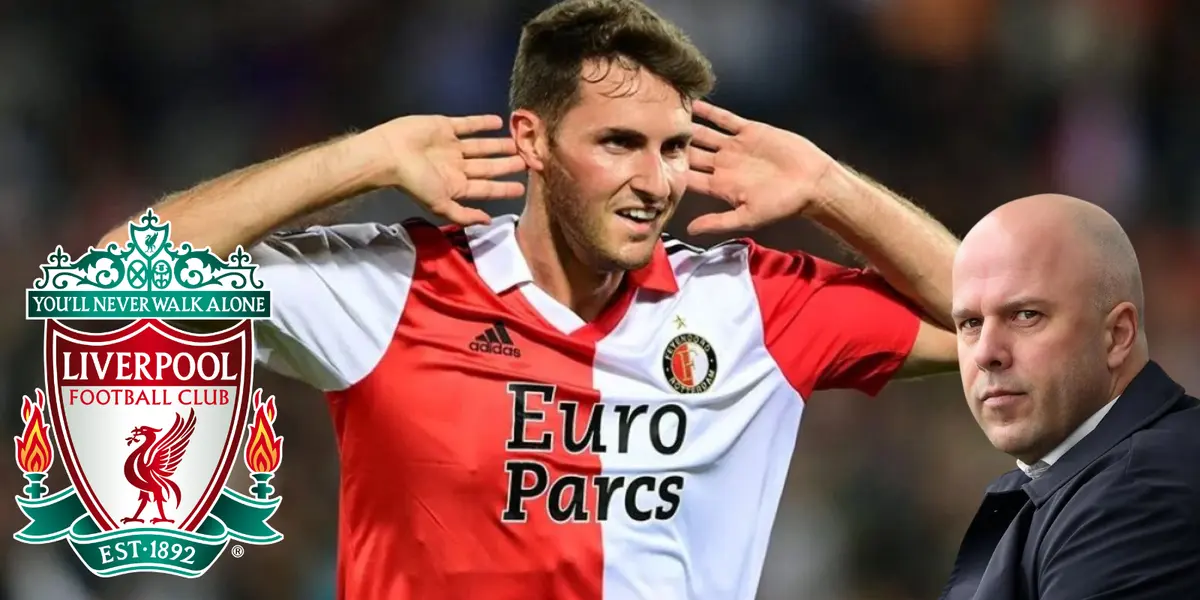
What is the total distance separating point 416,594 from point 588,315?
2.28ft

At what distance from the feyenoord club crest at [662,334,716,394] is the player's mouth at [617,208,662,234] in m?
0.28

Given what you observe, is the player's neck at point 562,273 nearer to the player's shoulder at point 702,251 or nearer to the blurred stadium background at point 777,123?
the player's shoulder at point 702,251

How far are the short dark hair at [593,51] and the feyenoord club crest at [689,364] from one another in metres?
0.53

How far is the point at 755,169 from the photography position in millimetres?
3156

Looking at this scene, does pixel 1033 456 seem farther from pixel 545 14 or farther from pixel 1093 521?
pixel 545 14

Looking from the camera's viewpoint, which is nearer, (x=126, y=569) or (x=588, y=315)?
(x=588, y=315)

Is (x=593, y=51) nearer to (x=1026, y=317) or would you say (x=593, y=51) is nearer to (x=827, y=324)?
(x=827, y=324)

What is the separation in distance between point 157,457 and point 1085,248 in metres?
2.26

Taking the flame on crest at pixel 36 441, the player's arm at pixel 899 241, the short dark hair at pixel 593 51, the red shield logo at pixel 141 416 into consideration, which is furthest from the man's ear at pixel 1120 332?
the flame on crest at pixel 36 441

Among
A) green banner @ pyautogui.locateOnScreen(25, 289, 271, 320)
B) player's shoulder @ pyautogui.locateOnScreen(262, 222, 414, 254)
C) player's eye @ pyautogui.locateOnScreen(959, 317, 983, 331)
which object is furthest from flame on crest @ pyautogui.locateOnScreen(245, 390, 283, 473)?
player's eye @ pyautogui.locateOnScreen(959, 317, 983, 331)

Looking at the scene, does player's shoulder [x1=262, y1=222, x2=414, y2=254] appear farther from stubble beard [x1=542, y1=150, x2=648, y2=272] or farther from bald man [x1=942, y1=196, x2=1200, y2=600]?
bald man [x1=942, y1=196, x2=1200, y2=600]

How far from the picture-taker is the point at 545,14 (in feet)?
10.4

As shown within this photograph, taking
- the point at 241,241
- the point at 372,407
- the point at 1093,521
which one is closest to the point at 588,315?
the point at 372,407

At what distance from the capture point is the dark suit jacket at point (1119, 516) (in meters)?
1.75
